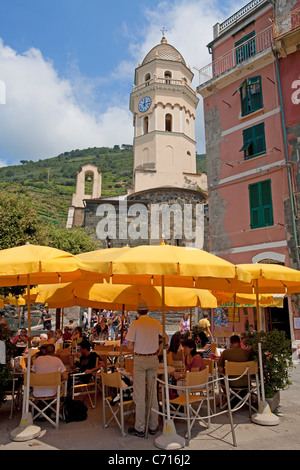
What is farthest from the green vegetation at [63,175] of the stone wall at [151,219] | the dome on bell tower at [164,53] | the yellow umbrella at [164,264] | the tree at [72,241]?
the yellow umbrella at [164,264]

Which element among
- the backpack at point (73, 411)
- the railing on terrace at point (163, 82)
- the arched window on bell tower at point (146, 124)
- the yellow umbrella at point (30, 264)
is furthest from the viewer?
the arched window on bell tower at point (146, 124)

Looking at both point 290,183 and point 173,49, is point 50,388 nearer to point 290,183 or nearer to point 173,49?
point 290,183

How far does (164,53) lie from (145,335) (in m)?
33.8

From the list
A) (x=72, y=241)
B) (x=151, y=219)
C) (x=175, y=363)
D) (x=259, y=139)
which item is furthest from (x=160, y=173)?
(x=175, y=363)

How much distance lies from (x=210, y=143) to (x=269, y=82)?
12.6 ft

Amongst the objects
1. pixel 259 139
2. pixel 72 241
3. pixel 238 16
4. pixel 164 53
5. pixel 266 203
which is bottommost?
pixel 266 203

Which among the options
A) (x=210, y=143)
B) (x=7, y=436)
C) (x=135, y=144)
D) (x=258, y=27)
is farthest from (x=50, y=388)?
(x=135, y=144)

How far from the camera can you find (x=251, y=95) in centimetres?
1539

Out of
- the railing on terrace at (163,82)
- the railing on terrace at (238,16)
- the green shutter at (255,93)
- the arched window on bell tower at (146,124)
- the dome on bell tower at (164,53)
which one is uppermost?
the dome on bell tower at (164,53)

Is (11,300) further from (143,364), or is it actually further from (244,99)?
(244,99)

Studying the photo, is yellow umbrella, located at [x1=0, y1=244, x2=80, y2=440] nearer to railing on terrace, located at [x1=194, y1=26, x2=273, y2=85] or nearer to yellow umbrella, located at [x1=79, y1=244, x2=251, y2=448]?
yellow umbrella, located at [x1=79, y1=244, x2=251, y2=448]

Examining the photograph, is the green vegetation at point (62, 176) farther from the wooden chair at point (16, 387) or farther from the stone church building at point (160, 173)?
the wooden chair at point (16, 387)

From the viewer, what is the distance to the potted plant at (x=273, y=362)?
5922 millimetres

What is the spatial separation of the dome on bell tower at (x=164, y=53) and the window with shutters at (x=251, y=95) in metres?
19.6
